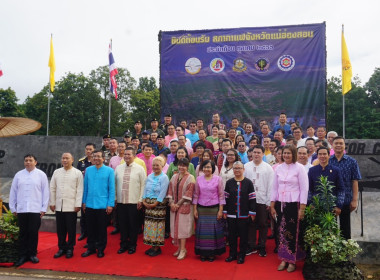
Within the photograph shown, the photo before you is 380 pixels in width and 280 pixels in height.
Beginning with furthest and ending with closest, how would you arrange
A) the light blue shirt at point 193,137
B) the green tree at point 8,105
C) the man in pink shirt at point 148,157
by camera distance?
the green tree at point 8,105, the light blue shirt at point 193,137, the man in pink shirt at point 148,157

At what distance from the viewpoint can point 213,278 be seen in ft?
14.0

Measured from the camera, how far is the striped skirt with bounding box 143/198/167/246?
518 cm

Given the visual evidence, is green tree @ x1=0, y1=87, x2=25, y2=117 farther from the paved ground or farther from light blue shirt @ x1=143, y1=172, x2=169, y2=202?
light blue shirt @ x1=143, y1=172, x2=169, y2=202

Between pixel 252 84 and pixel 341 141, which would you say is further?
pixel 252 84

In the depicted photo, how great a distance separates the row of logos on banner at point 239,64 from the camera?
9961 millimetres

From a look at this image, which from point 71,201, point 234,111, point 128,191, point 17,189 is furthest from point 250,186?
point 234,111

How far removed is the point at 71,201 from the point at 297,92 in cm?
726

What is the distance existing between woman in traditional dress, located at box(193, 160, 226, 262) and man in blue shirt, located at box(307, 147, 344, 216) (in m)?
1.24

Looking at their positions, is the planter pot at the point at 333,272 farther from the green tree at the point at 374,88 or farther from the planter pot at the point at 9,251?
the green tree at the point at 374,88

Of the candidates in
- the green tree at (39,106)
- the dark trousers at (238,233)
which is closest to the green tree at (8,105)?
the green tree at (39,106)

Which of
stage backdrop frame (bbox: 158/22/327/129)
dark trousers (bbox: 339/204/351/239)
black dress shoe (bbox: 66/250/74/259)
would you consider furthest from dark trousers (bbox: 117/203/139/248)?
stage backdrop frame (bbox: 158/22/327/129)

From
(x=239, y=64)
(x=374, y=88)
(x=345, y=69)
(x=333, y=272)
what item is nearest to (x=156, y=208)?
(x=333, y=272)

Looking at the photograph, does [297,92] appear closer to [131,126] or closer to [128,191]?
[128,191]

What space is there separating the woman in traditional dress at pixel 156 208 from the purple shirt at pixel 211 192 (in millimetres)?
598
